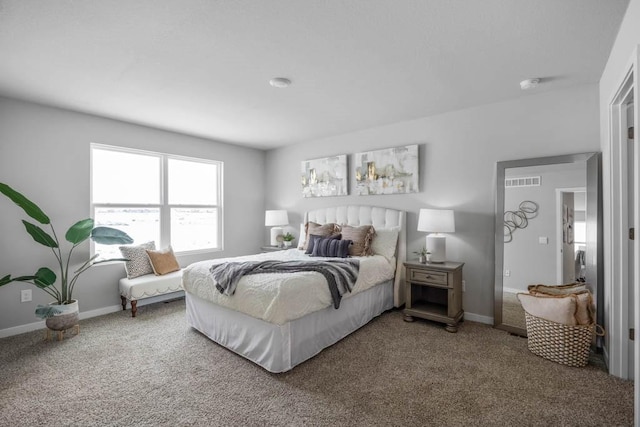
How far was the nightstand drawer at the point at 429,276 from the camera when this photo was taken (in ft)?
10.7

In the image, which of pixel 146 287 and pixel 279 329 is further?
pixel 146 287

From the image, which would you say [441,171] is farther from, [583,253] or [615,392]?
[615,392]

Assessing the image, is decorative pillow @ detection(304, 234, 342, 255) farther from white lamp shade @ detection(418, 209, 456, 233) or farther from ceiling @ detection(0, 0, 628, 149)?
ceiling @ detection(0, 0, 628, 149)

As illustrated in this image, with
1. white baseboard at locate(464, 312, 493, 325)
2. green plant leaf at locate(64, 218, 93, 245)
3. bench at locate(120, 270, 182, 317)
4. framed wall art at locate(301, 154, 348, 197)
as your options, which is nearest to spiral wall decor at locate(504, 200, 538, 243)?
white baseboard at locate(464, 312, 493, 325)

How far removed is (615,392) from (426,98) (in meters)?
2.88

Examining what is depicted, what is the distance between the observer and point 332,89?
3.02 m

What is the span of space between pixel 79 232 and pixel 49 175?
2.70 ft

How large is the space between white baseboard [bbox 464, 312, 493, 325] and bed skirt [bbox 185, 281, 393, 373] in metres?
1.14

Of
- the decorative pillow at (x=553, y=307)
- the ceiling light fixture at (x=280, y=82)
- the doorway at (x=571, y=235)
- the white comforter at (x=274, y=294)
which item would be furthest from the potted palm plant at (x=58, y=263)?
the doorway at (x=571, y=235)

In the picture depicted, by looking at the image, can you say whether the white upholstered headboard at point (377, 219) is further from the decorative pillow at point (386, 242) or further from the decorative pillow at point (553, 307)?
the decorative pillow at point (553, 307)

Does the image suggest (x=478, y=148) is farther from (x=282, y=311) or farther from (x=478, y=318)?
(x=282, y=311)

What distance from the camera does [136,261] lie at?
3.89 m

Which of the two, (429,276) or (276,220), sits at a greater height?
(276,220)

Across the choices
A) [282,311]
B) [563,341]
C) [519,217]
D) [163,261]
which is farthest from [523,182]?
[163,261]
